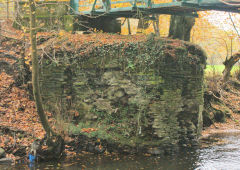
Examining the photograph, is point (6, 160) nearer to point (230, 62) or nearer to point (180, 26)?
point (180, 26)

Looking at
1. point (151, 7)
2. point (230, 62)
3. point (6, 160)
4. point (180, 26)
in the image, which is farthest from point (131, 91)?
point (230, 62)

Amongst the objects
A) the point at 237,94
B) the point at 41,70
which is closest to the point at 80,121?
the point at 41,70

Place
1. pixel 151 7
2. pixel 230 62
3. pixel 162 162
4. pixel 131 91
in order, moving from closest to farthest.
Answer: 1. pixel 162 162
2. pixel 131 91
3. pixel 151 7
4. pixel 230 62

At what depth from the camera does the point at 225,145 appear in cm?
1155

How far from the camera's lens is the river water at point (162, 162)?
8312 mm

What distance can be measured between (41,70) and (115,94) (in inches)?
123

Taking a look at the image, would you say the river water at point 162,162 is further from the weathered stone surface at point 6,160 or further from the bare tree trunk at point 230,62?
the bare tree trunk at point 230,62

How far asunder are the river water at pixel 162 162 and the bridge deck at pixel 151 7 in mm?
4396

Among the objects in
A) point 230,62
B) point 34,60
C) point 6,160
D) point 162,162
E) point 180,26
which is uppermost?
point 180,26

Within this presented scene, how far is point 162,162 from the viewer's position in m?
9.18

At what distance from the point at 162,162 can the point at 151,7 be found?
5.54 m

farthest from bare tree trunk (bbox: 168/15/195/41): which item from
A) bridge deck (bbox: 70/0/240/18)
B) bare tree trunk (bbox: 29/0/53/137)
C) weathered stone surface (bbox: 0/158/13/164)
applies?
weathered stone surface (bbox: 0/158/13/164)

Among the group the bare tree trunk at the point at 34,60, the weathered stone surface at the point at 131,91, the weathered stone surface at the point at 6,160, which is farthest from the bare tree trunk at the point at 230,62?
the weathered stone surface at the point at 6,160

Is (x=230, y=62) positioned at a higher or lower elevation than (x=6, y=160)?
higher
